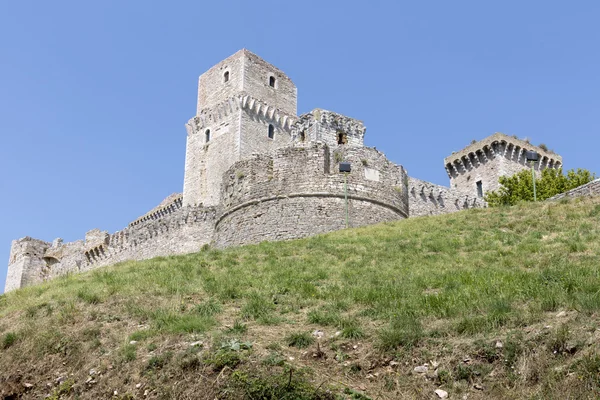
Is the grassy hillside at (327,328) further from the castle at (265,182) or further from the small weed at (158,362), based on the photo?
the castle at (265,182)

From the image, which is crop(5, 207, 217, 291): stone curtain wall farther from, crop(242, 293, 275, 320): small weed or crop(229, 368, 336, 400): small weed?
crop(229, 368, 336, 400): small weed

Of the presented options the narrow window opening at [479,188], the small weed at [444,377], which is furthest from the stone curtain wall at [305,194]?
the narrow window opening at [479,188]

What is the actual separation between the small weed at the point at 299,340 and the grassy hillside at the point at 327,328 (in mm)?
15

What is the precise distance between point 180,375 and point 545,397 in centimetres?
421

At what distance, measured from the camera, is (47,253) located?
4406cm

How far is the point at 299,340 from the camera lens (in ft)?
31.3

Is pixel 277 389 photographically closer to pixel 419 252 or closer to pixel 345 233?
pixel 419 252

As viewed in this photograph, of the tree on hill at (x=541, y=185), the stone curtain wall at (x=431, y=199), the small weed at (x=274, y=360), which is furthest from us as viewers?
the tree on hill at (x=541, y=185)

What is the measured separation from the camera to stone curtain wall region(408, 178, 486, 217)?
32469 mm

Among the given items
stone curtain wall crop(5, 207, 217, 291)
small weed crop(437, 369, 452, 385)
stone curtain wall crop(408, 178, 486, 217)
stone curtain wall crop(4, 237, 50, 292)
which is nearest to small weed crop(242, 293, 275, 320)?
small weed crop(437, 369, 452, 385)

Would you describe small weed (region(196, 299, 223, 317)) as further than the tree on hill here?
No

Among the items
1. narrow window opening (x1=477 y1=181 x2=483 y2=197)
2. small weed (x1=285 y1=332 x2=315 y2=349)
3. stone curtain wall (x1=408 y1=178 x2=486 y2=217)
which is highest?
narrow window opening (x1=477 y1=181 x2=483 y2=197)

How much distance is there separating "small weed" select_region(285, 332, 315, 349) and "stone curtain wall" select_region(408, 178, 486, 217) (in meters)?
22.6

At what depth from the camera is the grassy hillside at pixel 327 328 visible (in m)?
8.19
